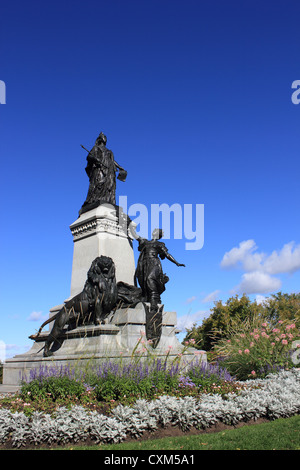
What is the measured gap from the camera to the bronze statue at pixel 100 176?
12.5 metres

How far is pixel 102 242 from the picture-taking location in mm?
11094

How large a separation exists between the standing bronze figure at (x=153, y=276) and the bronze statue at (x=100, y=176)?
210 cm

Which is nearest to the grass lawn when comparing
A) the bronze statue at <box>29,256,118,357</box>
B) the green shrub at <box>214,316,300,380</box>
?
the green shrub at <box>214,316,300,380</box>

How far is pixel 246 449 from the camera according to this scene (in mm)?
4312

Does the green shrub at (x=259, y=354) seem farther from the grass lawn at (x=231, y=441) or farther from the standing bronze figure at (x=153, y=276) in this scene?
the grass lawn at (x=231, y=441)

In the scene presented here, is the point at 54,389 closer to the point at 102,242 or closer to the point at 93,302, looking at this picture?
the point at 93,302

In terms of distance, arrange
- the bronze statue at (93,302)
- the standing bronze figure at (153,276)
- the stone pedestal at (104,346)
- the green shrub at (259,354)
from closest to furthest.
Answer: the stone pedestal at (104,346)
the bronze statue at (93,302)
the green shrub at (259,354)
the standing bronze figure at (153,276)

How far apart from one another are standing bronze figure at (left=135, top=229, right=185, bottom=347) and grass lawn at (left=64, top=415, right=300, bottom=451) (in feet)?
14.2

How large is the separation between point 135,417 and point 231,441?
4.14 ft

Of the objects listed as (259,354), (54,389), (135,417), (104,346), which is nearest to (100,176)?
(104,346)

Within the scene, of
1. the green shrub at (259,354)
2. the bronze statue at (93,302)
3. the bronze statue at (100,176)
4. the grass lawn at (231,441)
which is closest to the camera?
the grass lawn at (231,441)

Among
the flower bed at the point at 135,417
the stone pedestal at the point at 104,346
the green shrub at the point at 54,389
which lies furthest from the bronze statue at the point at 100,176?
the flower bed at the point at 135,417

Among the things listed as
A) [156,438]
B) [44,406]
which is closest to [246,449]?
[156,438]

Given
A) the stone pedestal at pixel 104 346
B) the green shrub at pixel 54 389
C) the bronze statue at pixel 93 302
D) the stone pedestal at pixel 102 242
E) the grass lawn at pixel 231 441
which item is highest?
the stone pedestal at pixel 102 242
